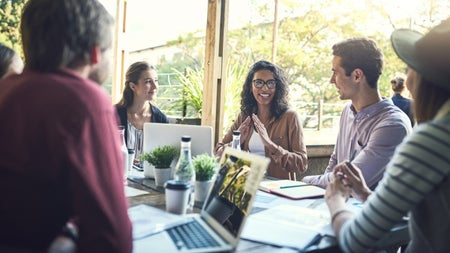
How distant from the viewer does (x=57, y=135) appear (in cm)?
79

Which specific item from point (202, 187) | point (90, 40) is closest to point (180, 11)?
point (202, 187)

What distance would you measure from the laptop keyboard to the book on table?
1.98 feet

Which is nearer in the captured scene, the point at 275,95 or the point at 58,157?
the point at 58,157

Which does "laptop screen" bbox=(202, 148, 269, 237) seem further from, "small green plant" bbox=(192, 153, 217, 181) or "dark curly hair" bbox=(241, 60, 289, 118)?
"dark curly hair" bbox=(241, 60, 289, 118)

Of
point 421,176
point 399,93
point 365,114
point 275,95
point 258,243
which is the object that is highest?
point 399,93

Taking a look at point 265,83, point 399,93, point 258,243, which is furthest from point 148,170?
point 399,93

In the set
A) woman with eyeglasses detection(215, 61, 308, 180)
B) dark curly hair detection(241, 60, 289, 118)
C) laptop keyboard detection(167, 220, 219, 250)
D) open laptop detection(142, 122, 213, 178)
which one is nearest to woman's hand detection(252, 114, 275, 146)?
woman with eyeglasses detection(215, 61, 308, 180)

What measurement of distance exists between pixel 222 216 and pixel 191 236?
0.39 feet

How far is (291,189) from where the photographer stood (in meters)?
1.91

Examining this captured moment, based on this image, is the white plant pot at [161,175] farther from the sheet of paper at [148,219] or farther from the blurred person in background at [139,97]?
the blurred person in background at [139,97]

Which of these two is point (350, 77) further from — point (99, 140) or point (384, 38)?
point (384, 38)

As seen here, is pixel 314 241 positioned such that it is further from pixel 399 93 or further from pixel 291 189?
pixel 399 93

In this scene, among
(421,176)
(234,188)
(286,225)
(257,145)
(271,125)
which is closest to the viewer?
(421,176)

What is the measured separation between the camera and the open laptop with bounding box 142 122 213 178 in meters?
1.91
